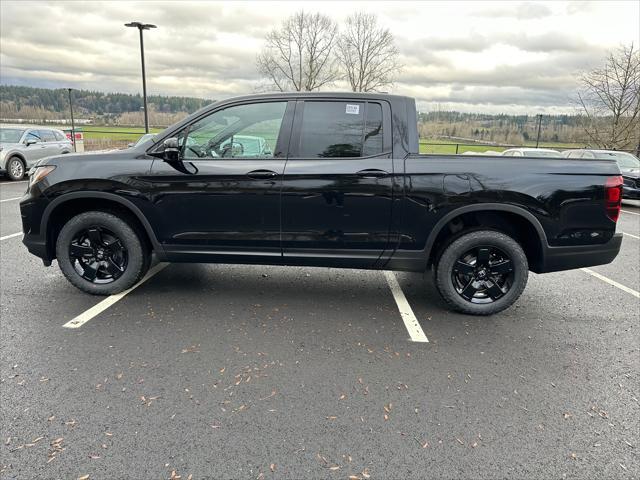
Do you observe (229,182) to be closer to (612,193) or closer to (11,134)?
(612,193)

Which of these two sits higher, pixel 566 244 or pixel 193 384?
pixel 566 244

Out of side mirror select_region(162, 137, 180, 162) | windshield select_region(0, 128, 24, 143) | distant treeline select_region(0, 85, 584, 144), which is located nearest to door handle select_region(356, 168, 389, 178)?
side mirror select_region(162, 137, 180, 162)

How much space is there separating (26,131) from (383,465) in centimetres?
1625

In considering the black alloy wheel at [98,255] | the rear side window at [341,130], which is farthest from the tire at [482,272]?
the black alloy wheel at [98,255]

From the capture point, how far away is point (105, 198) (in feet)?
13.1

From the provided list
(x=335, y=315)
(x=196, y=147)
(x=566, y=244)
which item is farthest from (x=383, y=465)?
(x=196, y=147)

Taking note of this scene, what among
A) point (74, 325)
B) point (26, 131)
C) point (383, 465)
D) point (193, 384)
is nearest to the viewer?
point (383, 465)

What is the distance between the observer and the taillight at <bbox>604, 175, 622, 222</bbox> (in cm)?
369

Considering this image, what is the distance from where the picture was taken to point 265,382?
2.85 meters

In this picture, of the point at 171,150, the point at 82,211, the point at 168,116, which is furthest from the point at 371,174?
the point at 168,116

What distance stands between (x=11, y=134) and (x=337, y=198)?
579 inches

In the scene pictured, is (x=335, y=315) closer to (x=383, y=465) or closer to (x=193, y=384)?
(x=193, y=384)

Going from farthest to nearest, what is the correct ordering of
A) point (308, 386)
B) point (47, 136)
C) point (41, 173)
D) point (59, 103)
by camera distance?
point (59, 103) → point (47, 136) → point (41, 173) → point (308, 386)

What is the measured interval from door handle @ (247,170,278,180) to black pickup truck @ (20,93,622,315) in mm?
13
